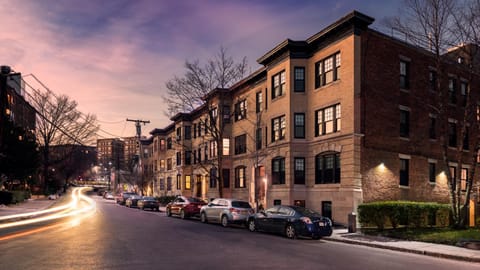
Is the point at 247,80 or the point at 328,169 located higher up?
the point at 247,80

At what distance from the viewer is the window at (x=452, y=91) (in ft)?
105

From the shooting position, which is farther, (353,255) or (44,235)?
(44,235)

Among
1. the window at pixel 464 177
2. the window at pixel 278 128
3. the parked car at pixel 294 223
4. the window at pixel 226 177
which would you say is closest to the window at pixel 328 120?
the window at pixel 278 128

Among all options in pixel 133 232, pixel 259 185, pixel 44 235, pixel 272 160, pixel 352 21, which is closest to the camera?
pixel 44 235

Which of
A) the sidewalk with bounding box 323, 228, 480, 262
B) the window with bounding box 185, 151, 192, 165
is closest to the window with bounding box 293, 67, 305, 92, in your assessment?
the sidewalk with bounding box 323, 228, 480, 262

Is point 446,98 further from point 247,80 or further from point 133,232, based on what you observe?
point 133,232

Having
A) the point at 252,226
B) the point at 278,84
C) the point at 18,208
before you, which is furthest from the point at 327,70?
the point at 18,208

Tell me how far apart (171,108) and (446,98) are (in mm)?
21442

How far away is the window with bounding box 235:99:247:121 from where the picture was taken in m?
40.5

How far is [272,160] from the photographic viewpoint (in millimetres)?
33188

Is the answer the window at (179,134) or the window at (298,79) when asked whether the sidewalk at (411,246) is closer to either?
the window at (298,79)

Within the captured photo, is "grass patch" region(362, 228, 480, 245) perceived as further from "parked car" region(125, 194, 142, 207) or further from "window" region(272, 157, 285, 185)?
"parked car" region(125, 194, 142, 207)

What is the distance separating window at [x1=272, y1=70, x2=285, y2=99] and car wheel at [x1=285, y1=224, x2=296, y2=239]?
46.2 feet

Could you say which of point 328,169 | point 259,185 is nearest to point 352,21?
point 328,169
